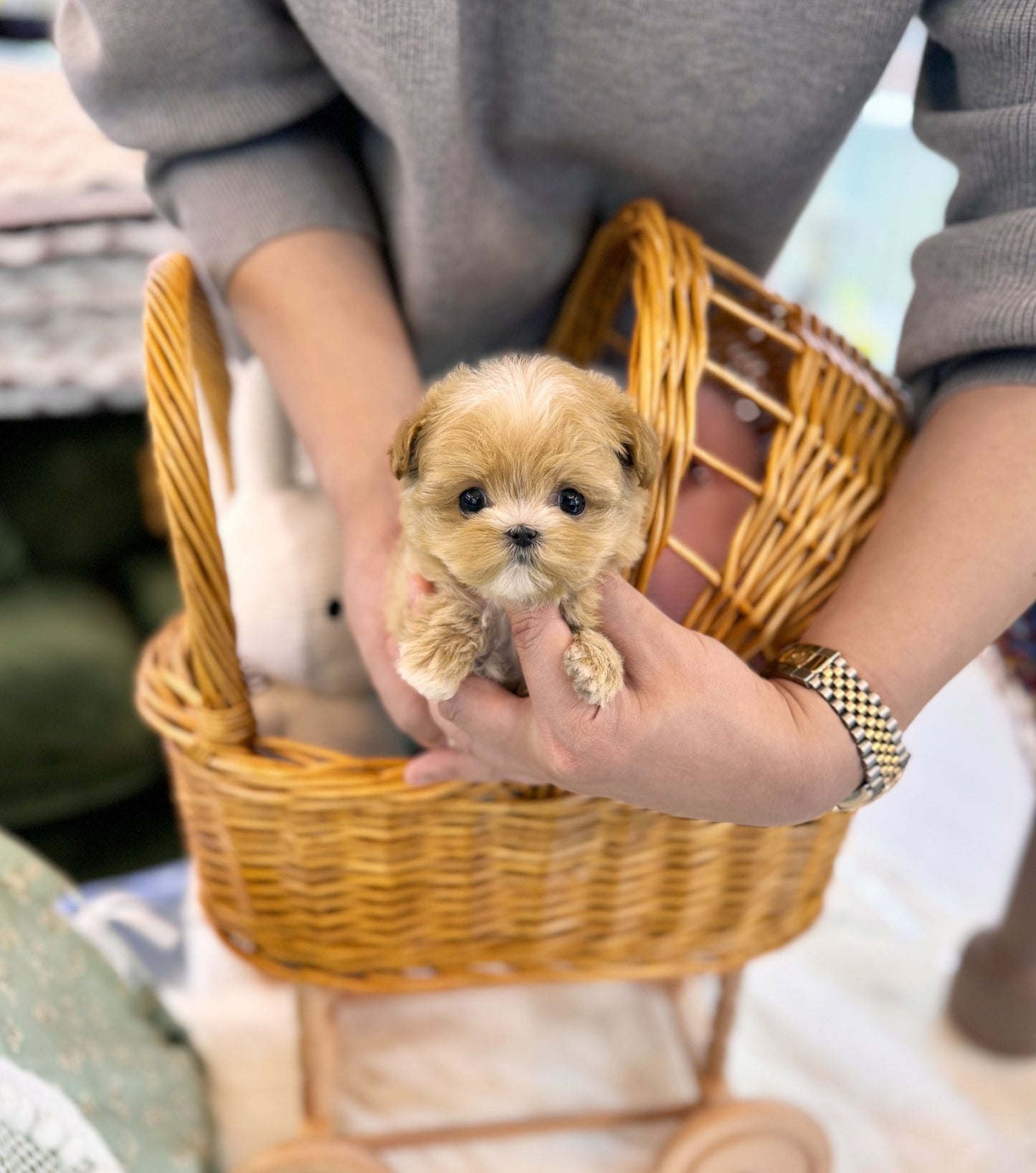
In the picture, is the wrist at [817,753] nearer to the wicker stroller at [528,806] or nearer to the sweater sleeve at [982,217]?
the wicker stroller at [528,806]

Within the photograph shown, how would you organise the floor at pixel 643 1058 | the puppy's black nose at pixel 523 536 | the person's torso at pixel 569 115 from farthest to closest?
the floor at pixel 643 1058
the person's torso at pixel 569 115
the puppy's black nose at pixel 523 536

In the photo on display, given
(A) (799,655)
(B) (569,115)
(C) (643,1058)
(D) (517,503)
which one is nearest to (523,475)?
(D) (517,503)

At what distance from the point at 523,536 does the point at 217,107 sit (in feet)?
1.81

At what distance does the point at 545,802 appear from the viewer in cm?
74

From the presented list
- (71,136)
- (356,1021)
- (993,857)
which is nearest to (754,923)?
(356,1021)

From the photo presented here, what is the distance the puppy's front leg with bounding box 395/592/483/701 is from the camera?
0.58 m

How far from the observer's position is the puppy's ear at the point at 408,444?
556 millimetres

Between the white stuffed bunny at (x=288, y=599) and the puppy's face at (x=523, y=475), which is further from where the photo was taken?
the white stuffed bunny at (x=288, y=599)

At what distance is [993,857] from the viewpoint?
4.93ft

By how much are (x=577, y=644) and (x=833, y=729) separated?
18 centimetres

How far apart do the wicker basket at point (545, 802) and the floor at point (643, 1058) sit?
29 centimetres

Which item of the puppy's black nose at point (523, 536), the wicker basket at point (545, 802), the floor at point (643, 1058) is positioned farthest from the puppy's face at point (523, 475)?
the floor at point (643, 1058)

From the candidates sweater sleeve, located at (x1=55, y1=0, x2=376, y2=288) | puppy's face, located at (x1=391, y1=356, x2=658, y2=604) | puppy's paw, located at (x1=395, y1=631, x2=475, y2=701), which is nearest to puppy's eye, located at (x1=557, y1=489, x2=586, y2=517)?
puppy's face, located at (x1=391, y1=356, x2=658, y2=604)

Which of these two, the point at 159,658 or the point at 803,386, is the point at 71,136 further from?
the point at 803,386
